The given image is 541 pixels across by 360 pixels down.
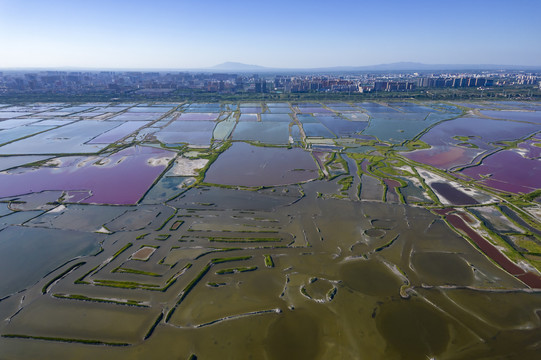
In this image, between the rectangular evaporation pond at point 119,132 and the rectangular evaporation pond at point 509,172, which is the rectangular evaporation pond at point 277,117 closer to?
the rectangular evaporation pond at point 119,132

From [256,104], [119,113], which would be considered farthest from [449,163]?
[119,113]

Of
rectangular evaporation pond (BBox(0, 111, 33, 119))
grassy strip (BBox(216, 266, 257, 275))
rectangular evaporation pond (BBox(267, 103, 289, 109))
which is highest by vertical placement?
rectangular evaporation pond (BBox(267, 103, 289, 109))

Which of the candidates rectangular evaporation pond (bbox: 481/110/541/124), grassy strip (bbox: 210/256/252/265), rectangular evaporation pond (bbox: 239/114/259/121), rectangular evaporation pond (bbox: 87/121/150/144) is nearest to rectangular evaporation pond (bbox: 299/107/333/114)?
rectangular evaporation pond (bbox: 239/114/259/121)

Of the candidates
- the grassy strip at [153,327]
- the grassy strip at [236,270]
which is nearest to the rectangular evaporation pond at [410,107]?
the grassy strip at [236,270]

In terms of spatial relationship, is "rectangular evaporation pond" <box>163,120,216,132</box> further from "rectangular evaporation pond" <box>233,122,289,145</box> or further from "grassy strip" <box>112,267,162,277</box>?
"grassy strip" <box>112,267,162,277</box>

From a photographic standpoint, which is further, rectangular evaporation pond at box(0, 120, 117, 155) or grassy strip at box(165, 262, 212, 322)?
rectangular evaporation pond at box(0, 120, 117, 155)

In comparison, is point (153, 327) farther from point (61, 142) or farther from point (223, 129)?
point (223, 129)
